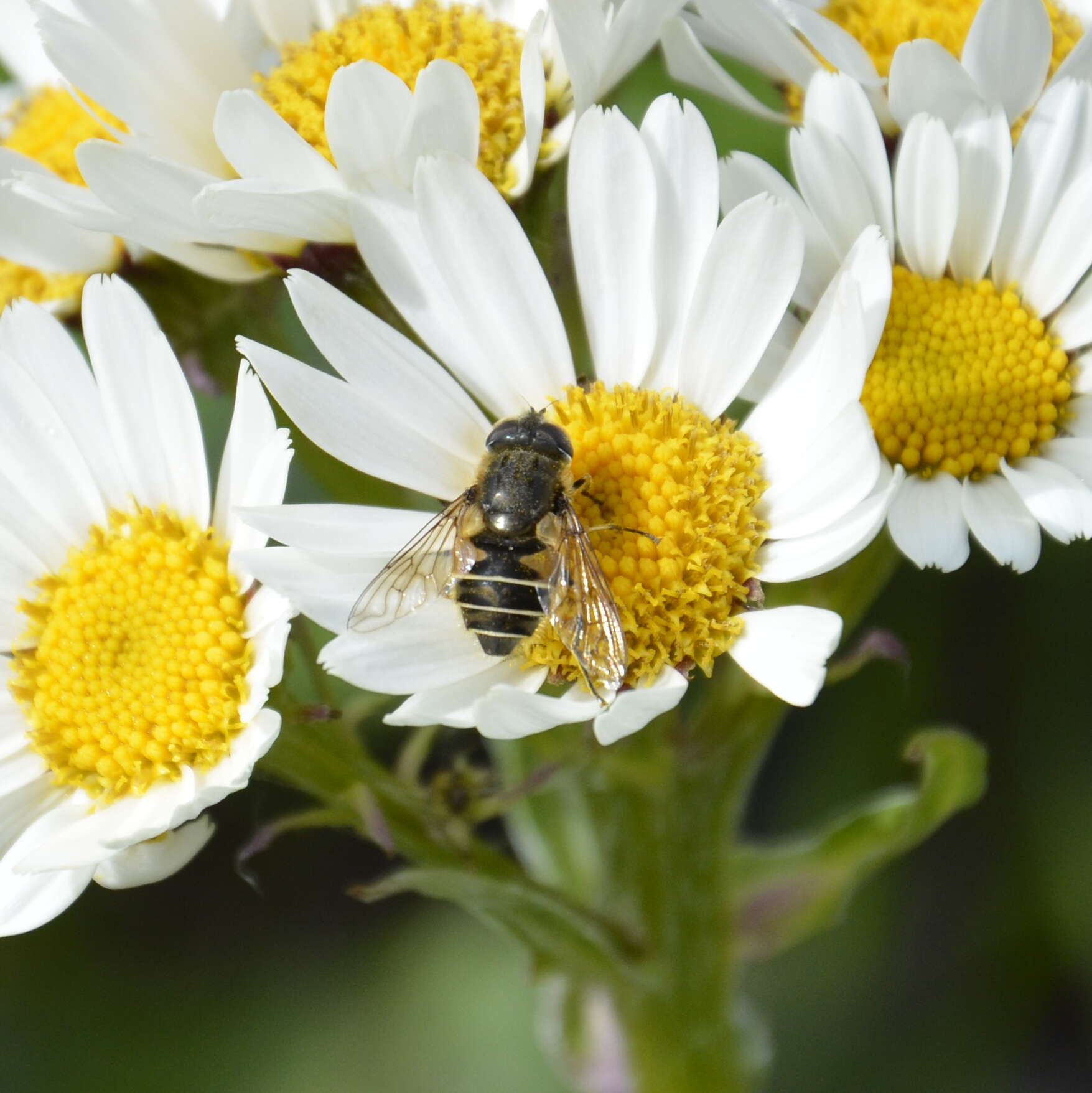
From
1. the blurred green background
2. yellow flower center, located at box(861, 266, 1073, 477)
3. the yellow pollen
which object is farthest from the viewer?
the blurred green background

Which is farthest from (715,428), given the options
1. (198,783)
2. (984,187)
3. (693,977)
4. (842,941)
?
(842,941)

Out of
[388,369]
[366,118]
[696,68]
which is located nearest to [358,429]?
[388,369]

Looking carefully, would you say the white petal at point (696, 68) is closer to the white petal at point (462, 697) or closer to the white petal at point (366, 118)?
the white petal at point (366, 118)

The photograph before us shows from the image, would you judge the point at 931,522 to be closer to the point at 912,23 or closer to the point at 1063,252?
the point at 1063,252

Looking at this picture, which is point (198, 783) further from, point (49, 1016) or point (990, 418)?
A: point (49, 1016)

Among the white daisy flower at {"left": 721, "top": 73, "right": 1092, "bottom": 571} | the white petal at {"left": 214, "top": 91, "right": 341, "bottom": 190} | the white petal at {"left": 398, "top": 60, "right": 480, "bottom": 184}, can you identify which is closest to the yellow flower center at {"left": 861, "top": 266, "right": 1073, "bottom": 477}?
the white daisy flower at {"left": 721, "top": 73, "right": 1092, "bottom": 571}

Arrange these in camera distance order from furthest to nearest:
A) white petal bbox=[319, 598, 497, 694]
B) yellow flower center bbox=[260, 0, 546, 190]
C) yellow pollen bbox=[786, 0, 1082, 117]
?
yellow pollen bbox=[786, 0, 1082, 117] → yellow flower center bbox=[260, 0, 546, 190] → white petal bbox=[319, 598, 497, 694]

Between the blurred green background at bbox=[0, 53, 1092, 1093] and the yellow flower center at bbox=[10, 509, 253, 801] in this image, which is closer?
the yellow flower center at bbox=[10, 509, 253, 801]

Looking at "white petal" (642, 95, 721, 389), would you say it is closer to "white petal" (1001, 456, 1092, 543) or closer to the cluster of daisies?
the cluster of daisies
